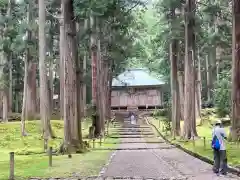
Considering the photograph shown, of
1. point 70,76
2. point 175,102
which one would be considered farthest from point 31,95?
point 70,76

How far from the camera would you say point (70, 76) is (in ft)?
→ 70.9

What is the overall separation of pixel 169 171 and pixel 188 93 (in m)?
13.7

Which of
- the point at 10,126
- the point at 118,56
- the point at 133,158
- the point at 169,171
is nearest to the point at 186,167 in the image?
the point at 169,171

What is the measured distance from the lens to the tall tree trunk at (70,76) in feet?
70.2

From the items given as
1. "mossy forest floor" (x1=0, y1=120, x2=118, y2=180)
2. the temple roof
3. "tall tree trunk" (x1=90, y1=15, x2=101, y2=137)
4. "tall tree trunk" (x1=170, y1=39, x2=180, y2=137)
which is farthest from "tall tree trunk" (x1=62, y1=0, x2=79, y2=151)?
the temple roof

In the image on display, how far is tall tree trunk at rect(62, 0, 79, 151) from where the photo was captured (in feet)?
70.2

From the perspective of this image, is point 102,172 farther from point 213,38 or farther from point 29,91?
point 29,91

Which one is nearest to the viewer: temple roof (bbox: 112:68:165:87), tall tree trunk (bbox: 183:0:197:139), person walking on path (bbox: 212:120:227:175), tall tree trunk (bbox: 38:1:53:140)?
person walking on path (bbox: 212:120:227:175)

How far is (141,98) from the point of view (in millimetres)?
69625

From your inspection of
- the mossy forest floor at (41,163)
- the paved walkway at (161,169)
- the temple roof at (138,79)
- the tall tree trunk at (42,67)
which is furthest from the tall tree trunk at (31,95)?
the temple roof at (138,79)

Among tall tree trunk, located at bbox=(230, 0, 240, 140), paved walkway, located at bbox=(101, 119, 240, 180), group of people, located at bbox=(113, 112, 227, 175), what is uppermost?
tall tree trunk, located at bbox=(230, 0, 240, 140)

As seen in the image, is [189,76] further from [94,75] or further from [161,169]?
[161,169]

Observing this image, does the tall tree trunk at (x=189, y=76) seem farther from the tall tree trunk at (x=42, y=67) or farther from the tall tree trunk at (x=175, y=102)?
the tall tree trunk at (x=42, y=67)

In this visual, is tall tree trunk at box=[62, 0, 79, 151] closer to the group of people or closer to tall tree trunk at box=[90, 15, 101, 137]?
the group of people
